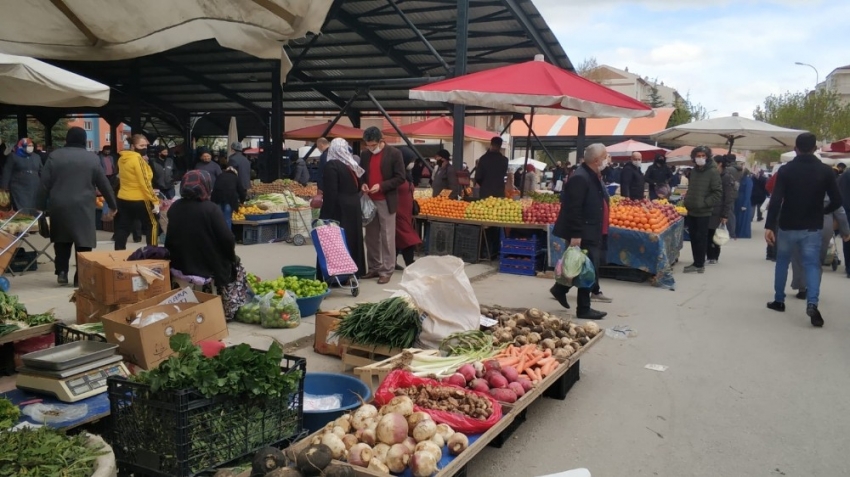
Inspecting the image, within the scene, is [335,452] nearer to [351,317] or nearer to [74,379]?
[74,379]

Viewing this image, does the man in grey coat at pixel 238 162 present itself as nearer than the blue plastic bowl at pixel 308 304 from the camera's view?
No

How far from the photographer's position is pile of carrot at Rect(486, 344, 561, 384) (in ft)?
15.7

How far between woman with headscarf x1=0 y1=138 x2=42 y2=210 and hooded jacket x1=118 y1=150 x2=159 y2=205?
4.61 m

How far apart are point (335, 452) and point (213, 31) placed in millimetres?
2090

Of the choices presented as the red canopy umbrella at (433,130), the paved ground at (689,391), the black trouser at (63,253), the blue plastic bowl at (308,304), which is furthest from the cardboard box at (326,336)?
the red canopy umbrella at (433,130)

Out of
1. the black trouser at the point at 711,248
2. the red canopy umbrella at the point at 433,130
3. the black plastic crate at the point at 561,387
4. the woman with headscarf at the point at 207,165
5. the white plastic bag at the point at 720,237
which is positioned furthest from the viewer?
the red canopy umbrella at the point at 433,130

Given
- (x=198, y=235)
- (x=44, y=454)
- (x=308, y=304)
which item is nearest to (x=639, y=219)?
(x=308, y=304)

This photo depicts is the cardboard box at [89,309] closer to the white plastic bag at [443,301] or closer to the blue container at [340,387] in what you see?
the blue container at [340,387]

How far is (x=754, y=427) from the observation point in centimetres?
468

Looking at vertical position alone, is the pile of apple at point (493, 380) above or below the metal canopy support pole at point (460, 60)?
below

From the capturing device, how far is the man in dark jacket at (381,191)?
348 inches

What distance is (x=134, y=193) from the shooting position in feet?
29.7

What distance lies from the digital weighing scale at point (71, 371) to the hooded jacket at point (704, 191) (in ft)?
30.3

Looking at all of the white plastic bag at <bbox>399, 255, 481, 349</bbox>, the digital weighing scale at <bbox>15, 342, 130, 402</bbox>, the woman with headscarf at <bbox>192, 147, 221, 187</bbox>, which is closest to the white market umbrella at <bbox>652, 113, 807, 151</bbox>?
the woman with headscarf at <bbox>192, 147, 221, 187</bbox>
